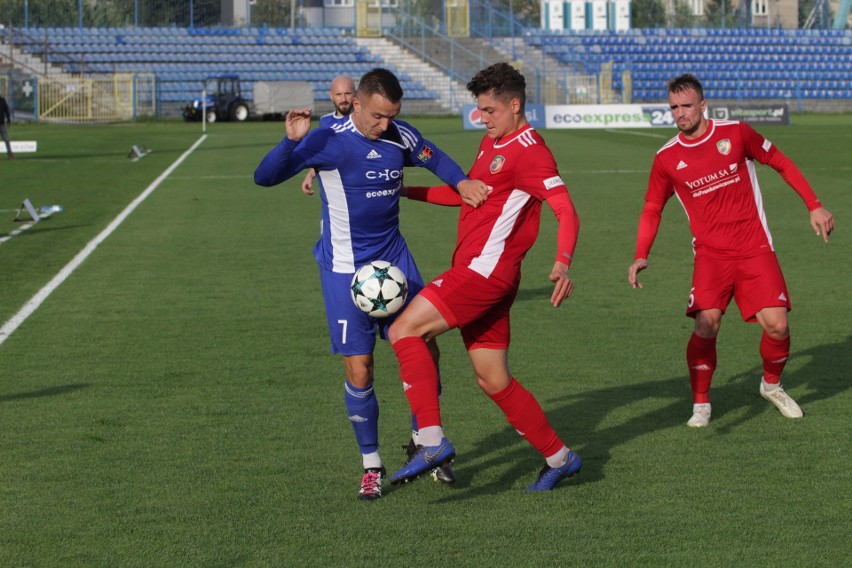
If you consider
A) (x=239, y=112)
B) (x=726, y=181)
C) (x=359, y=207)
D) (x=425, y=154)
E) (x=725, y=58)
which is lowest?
(x=359, y=207)

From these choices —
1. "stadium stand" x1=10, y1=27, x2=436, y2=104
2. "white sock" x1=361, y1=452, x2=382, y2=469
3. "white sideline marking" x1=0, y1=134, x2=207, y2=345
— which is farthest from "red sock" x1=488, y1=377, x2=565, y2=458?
"stadium stand" x1=10, y1=27, x2=436, y2=104

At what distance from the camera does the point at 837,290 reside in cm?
1170

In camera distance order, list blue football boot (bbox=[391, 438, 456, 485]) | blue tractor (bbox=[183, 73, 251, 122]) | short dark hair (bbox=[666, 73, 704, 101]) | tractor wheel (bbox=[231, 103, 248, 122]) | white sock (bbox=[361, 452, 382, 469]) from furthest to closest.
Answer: tractor wheel (bbox=[231, 103, 248, 122]), blue tractor (bbox=[183, 73, 251, 122]), short dark hair (bbox=[666, 73, 704, 101]), white sock (bbox=[361, 452, 382, 469]), blue football boot (bbox=[391, 438, 456, 485])

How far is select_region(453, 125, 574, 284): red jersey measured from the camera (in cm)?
562

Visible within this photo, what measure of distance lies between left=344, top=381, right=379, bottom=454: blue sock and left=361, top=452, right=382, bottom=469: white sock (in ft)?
0.09

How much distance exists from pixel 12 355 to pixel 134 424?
2.33m

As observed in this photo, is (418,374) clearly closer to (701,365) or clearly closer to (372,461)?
(372,461)

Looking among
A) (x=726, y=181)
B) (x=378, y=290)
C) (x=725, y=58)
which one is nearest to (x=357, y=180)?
(x=378, y=290)

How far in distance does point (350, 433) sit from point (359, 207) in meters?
1.53

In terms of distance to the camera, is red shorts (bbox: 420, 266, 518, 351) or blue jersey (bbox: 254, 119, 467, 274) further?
blue jersey (bbox: 254, 119, 467, 274)

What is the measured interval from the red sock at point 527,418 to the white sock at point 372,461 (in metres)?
0.63

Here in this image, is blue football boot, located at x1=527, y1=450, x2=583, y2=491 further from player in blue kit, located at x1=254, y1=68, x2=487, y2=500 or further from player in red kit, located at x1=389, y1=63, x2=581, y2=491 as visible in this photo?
player in blue kit, located at x1=254, y1=68, x2=487, y2=500

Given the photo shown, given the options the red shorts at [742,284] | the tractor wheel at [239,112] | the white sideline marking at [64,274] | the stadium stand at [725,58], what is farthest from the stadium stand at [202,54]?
the red shorts at [742,284]

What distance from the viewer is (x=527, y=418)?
5.68 metres
